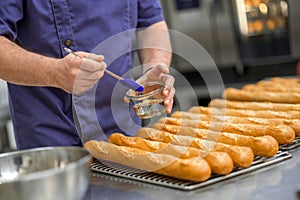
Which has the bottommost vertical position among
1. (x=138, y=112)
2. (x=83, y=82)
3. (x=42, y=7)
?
(x=138, y=112)

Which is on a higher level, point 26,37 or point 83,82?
point 26,37

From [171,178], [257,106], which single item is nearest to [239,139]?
[171,178]

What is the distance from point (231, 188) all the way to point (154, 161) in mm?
224

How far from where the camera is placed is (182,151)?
55.2 inches

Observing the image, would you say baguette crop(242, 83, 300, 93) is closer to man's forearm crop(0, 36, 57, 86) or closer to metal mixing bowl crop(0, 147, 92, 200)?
man's forearm crop(0, 36, 57, 86)

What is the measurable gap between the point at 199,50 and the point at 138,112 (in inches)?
118

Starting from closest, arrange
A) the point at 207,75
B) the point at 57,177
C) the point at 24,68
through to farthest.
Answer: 1. the point at 57,177
2. the point at 24,68
3. the point at 207,75

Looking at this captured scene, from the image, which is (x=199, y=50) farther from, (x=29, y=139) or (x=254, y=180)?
(x=254, y=180)

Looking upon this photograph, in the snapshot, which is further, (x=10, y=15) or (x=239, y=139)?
(x=10, y=15)

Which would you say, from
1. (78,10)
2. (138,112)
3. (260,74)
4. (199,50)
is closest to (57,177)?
(138,112)

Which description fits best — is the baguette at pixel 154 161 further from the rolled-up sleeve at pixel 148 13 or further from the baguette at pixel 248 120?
the rolled-up sleeve at pixel 148 13

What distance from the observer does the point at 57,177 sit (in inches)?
38.9

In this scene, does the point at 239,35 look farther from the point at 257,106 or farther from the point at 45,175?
the point at 45,175

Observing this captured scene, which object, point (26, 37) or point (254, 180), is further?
point (26, 37)
